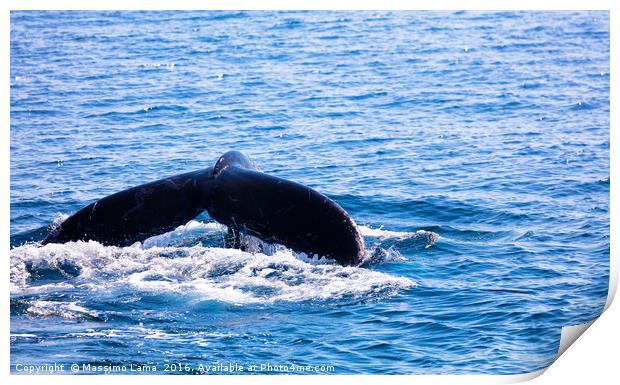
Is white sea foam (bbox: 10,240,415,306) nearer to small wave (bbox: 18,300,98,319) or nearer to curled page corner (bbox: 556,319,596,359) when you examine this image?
small wave (bbox: 18,300,98,319)

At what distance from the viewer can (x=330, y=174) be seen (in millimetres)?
15836

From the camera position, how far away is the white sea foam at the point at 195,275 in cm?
1230

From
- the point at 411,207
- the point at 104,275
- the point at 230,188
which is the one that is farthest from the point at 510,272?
the point at 104,275

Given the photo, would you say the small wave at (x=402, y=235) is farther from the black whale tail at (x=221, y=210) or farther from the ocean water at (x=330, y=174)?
the black whale tail at (x=221, y=210)

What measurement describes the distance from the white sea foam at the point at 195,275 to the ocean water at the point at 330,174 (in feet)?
0.09

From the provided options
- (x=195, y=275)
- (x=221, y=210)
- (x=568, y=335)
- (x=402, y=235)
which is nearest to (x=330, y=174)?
(x=402, y=235)

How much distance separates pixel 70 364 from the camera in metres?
11.6

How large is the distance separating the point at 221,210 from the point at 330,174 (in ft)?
13.5

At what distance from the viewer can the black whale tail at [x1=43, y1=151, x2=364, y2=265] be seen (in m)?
11.7

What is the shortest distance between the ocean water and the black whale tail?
0.41 m

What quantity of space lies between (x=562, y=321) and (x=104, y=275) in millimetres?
5491

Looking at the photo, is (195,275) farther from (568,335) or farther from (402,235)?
(568,335)

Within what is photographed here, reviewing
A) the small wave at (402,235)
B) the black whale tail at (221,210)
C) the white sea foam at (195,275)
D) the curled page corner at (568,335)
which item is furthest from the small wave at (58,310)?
the curled page corner at (568,335)
